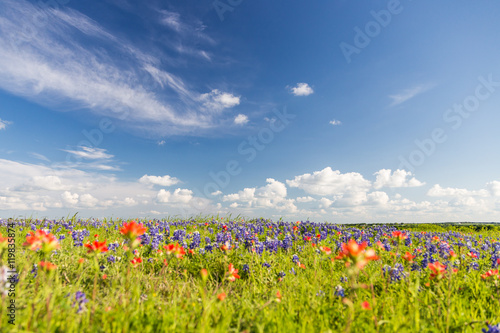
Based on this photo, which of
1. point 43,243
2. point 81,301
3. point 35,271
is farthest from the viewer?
point 35,271

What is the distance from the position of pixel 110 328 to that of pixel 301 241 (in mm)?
7800

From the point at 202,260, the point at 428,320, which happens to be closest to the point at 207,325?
the point at 428,320

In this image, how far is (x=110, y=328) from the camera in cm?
305

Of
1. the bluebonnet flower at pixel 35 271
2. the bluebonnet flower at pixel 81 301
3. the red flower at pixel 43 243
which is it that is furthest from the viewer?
the bluebonnet flower at pixel 35 271

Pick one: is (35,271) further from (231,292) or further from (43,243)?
(231,292)

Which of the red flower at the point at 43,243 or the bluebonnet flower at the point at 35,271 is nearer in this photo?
the red flower at the point at 43,243

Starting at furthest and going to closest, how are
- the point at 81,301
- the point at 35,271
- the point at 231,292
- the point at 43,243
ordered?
the point at 231,292
the point at 35,271
the point at 81,301
the point at 43,243

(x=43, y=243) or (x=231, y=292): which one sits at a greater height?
(x=43, y=243)

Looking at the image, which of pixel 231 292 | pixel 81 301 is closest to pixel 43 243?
pixel 81 301

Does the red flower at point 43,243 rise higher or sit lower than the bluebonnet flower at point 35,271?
higher

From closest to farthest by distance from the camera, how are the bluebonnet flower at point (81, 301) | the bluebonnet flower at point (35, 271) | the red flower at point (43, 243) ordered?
the red flower at point (43, 243), the bluebonnet flower at point (81, 301), the bluebonnet flower at point (35, 271)

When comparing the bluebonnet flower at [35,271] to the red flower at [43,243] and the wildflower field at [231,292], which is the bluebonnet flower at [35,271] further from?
the red flower at [43,243]

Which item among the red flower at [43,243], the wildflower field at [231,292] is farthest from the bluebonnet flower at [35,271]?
the red flower at [43,243]

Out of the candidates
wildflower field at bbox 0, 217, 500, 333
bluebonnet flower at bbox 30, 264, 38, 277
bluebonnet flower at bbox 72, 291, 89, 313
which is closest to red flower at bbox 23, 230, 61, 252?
wildflower field at bbox 0, 217, 500, 333
